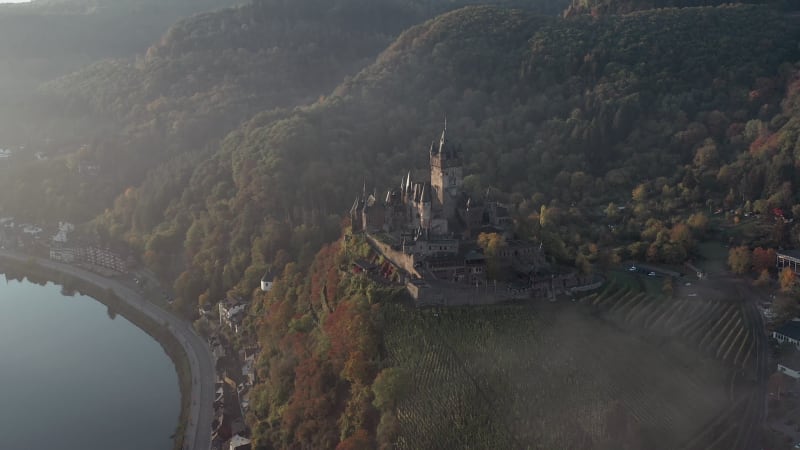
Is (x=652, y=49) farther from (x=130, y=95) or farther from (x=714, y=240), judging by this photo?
(x=130, y=95)

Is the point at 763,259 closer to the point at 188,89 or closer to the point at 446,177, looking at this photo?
the point at 446,177

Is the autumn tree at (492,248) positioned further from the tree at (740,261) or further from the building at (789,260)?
the building at (789,260)

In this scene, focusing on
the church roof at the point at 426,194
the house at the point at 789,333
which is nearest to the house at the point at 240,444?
the church roof at the point at 426,194

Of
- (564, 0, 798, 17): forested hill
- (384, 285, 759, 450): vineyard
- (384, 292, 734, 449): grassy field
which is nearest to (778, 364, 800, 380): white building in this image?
(384, 285, 759, 450): vineyard

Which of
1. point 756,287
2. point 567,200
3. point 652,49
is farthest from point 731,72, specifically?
point 756,287

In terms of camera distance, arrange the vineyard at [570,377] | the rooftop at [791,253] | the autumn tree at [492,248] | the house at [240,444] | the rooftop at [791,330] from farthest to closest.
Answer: the rooftop at [791,253]
the rooftop at [791,330]
the house at [240,444]
the autumn tree at [492,248]
the vineyard at [570,377]

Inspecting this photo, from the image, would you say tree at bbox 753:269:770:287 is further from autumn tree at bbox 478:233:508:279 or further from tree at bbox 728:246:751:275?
autumn tree at bbox 478:233:508:279
